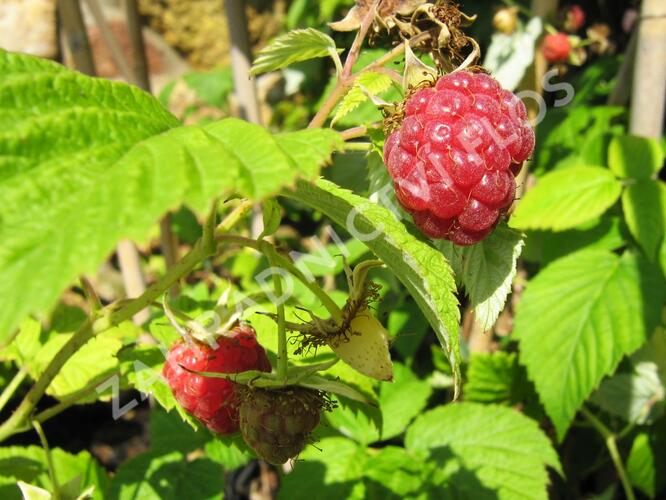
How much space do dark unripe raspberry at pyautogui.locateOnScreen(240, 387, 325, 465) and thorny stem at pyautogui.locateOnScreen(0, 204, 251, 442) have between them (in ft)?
0.54

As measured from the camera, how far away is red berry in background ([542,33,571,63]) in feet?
5.64

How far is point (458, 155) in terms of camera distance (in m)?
0.68

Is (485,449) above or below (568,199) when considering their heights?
below

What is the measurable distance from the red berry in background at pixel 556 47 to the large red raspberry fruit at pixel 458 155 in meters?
1.12

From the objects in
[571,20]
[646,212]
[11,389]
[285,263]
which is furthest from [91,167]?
[571,20]

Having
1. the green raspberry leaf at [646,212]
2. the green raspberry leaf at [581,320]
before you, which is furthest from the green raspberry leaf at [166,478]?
the green raspberry leaf at [646,212]

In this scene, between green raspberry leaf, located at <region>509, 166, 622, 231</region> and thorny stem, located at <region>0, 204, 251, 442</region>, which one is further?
green raspberry leaf, located at <region>509, 166, 622, 231</region>

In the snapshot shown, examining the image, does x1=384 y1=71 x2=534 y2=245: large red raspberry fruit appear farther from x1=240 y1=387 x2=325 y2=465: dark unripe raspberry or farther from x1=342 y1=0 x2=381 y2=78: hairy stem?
x1=240 y1=387 x2=325 y2=465: dark unripe raspberry

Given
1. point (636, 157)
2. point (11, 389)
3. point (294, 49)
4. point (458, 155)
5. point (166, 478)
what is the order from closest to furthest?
point (458, 155) < point (294, 49) < point (11, 389) < point (166, 478) < point (636, 157)

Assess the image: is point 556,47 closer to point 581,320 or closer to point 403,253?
point 581,320

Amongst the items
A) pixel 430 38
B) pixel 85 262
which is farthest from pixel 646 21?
pixel 85 262

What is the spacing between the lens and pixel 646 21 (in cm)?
145

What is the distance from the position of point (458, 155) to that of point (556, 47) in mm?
1217

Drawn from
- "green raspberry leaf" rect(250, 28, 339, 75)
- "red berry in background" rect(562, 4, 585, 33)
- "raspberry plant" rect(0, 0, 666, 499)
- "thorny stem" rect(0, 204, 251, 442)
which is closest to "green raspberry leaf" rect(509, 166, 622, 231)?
"raspberry plant" rect(0, 0, 666, 499)
